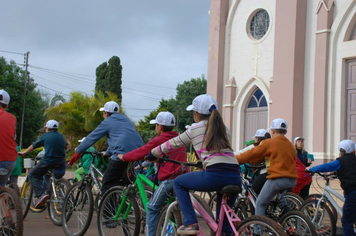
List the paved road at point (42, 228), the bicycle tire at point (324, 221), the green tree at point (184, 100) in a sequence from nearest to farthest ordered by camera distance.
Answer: the bicycle tire at point (324, 221) < the paved road at point (42, 228) < the green tree at point (184, 100)

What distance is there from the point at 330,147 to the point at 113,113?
10820 mm

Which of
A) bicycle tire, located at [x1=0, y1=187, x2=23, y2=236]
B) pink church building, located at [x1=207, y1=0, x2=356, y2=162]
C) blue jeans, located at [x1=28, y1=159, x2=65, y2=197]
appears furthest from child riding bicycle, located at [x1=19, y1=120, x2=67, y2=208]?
pink church building, located at [x1=207, y1=0, x2=356, y2=162]

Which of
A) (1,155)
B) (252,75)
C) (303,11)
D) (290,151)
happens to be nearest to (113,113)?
(1,155)

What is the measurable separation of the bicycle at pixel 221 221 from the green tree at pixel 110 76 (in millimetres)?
40727

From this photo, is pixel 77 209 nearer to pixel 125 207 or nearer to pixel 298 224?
pixel 125 207

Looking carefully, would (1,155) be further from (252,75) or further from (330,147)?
(252,75)

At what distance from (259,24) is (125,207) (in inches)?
607

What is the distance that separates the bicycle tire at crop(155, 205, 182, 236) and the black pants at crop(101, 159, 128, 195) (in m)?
2.14

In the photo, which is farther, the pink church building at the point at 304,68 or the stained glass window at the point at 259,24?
the stained glass window at the point at 259,24

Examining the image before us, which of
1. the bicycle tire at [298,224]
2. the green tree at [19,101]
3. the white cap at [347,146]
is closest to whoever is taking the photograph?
the bicycle tire at [298,224]

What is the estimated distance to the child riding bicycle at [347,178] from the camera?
6.57m

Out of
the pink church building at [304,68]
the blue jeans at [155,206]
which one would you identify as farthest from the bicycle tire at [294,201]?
the pink church building at [304,68]

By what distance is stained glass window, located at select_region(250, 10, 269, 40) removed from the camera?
64.3 feet

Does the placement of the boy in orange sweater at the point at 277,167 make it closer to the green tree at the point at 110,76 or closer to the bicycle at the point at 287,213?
the bicycle at the point at 287,213
